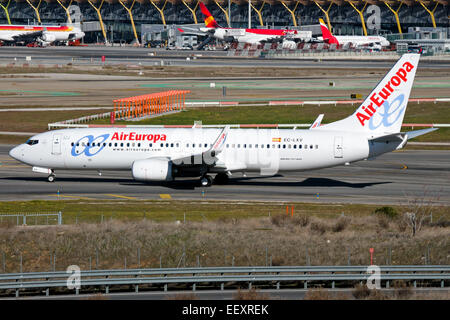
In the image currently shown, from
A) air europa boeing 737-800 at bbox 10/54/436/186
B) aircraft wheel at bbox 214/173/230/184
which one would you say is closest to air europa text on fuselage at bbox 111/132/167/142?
air europa boeing 737-800 at bbox 10/54/436/186

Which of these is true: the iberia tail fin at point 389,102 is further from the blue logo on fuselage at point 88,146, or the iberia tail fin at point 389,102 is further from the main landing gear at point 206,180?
the blue logo on fuselage at point 88,146

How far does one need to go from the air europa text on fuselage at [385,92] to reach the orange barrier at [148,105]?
44483 mm

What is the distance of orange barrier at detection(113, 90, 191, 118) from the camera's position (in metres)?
97.0

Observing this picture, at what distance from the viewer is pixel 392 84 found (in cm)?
5597

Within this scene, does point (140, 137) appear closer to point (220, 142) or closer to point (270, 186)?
point (220, 142)

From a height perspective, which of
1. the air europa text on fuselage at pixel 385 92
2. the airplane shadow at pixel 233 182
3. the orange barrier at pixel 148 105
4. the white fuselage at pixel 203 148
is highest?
the air europa text on fuselage at pixel 385 92

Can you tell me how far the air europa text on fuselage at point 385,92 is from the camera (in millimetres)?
55781

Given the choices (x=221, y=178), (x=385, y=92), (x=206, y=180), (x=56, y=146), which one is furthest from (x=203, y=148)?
(x=385, y=92)

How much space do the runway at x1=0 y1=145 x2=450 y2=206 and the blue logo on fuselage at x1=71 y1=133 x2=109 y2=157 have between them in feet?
8.83

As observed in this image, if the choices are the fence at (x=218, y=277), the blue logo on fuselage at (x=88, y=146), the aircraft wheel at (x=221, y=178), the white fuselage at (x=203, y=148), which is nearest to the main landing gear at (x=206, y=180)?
the white fuselage at (x=203, y=148)

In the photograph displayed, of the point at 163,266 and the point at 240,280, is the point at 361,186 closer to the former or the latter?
the point at 163,266

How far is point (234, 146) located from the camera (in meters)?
57.1

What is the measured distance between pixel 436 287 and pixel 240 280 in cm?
837

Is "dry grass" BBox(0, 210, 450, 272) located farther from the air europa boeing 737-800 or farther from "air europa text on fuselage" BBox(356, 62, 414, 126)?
"air europa text on fuselage" BBox(356, 62, 414, 126)
